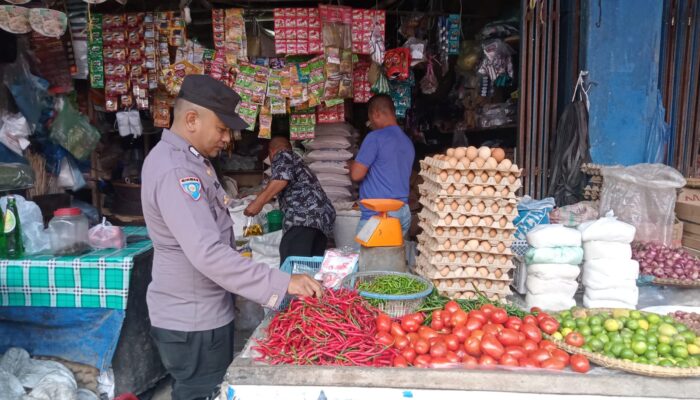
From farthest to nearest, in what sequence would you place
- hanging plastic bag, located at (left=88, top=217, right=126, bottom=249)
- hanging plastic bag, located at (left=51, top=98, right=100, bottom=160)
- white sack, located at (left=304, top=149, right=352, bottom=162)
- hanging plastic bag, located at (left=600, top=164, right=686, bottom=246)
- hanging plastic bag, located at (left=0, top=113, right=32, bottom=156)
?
white sack, located at (left=304, top=149, right=352, bottom=162) → hanging plastic bag, located at (left=51, top=98, right=100, bottom=160) → hanging plastic bag, located at (left=0, top=113, right=32, bottom=156) → hanging plastic bag, located at (left=600, top=164, right=686, bottom=246) → hanging plastic bag, located at (left=88, top=217, right=126, bottom=249)

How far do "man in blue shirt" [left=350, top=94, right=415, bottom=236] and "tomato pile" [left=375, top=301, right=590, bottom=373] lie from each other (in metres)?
1.87

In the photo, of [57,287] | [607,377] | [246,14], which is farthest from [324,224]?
[607,377]

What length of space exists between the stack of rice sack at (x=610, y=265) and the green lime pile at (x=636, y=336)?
486 millimetres

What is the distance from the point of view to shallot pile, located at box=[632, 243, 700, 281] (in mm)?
3258

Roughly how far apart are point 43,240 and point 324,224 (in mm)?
2039

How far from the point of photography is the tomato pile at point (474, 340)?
6.62ft

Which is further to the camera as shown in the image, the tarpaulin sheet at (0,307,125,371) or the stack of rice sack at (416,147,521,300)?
the tarpaulin sheet at (0,307,125,371)

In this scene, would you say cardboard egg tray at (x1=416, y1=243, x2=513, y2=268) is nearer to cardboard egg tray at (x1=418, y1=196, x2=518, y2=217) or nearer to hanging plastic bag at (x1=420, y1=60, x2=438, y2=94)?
cardboard egg tray at (x1=418, y1=196, x2=518, y2=217)

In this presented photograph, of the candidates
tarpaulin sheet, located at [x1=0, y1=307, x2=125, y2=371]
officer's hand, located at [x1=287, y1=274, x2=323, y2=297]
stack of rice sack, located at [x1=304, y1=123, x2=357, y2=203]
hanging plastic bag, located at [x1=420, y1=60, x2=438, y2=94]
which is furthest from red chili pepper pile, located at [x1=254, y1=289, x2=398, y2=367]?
hanging plastic bag, located at [x1=420, y1=60, x2=438, y2=94]

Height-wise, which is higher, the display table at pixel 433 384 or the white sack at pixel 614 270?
the white sack at pixel 614 270

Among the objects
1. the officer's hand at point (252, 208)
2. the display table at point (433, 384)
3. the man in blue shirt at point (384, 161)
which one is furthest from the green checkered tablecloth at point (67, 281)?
the man in blue shirt at point (384, 161)

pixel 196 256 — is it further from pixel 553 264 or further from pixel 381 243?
pixel 553 264

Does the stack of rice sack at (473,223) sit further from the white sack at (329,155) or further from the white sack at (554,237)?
the white sack at (329,155)

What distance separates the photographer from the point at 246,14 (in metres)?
5.11
